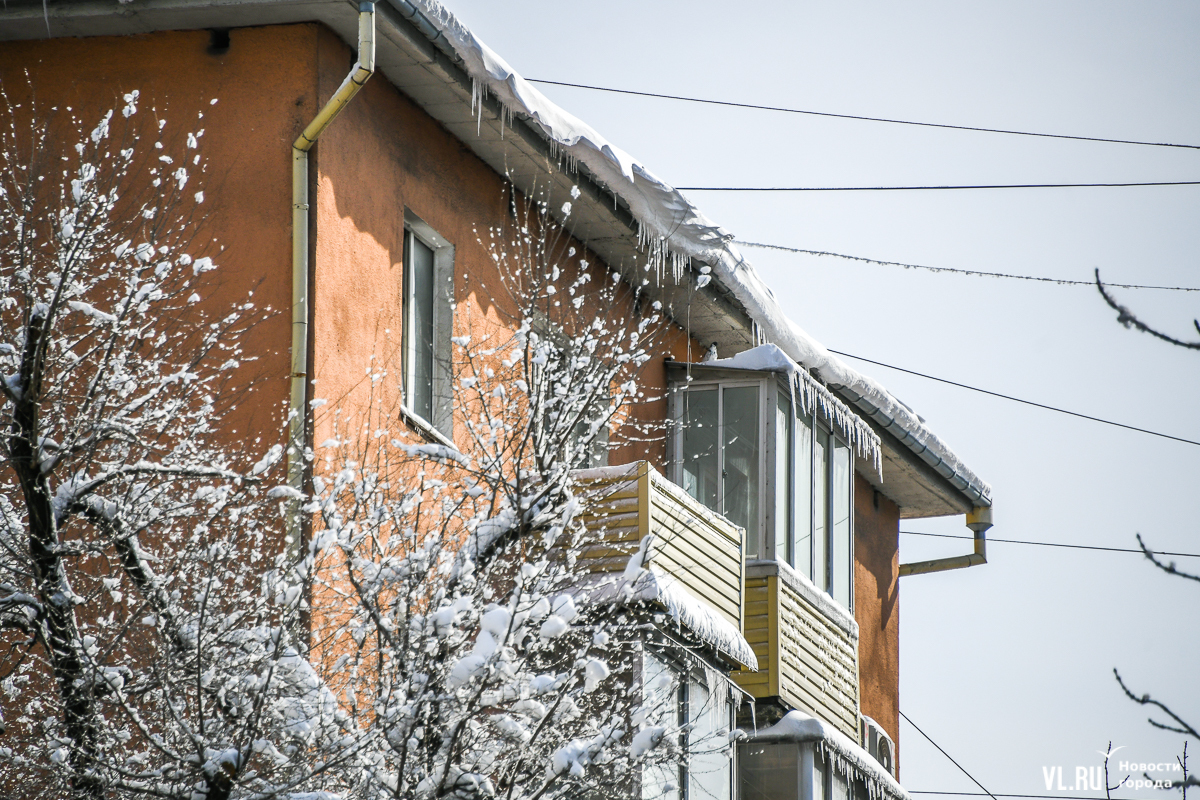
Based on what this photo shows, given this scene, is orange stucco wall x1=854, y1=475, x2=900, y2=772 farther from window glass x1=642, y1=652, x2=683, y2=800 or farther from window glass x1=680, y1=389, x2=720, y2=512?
window glass x1=642, y1=652, x2=683, y2=800

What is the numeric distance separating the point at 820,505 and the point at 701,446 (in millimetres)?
1496

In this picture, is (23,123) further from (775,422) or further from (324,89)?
(775,422)

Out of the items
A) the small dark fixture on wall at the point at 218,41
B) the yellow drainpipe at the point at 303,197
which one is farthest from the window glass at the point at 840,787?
the small dark fixture on wall at the point at 218,41

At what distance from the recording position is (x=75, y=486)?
7.92 metres

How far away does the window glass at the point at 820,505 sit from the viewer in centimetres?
1566

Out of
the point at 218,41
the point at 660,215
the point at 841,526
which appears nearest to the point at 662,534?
the point at 660,215

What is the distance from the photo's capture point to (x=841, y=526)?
16.5m

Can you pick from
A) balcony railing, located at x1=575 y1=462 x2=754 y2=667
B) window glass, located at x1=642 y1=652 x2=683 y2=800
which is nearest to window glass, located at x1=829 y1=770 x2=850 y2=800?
balcony railing, located at x1=575 y1=462 x2=754 y2=667

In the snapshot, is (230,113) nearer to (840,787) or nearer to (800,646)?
(800,646)

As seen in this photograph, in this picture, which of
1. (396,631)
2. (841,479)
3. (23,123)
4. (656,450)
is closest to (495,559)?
(396,631)

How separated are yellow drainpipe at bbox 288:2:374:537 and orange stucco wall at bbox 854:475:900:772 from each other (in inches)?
376

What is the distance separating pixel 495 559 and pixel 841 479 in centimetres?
816

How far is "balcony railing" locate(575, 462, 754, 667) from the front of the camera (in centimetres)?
1158

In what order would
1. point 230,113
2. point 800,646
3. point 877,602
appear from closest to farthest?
point 230,113 → point 800,646 → point 877,602
